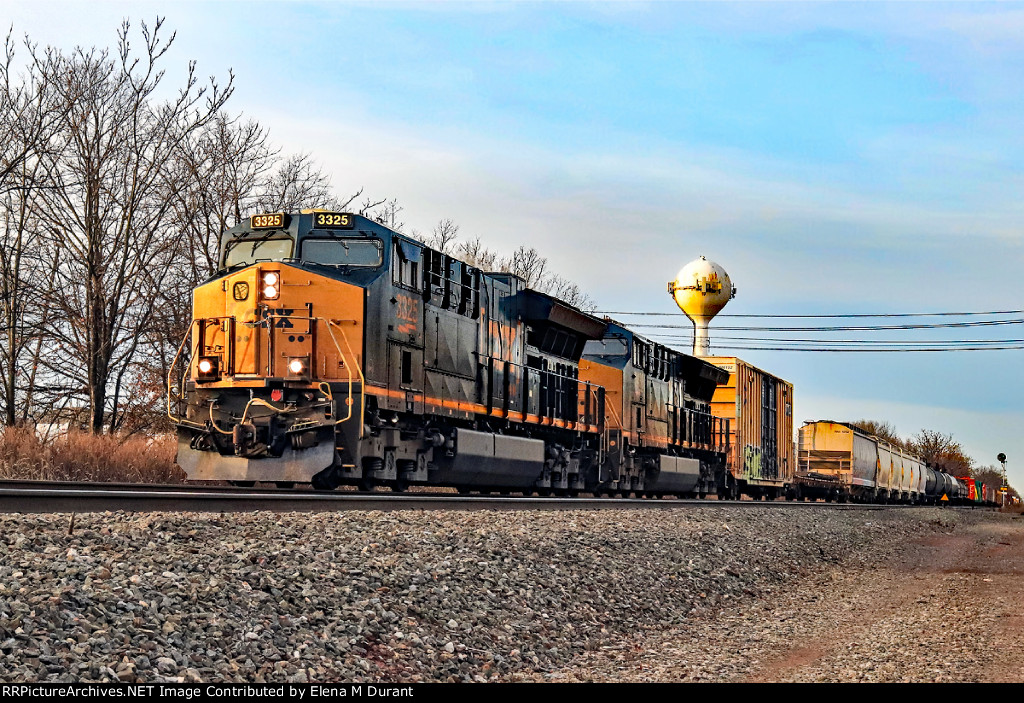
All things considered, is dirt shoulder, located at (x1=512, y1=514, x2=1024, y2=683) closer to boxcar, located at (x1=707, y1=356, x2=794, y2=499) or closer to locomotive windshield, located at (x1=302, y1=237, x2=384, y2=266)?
locomotive windshield, located at (x1=302, y1=237, x2=384, y2=266)

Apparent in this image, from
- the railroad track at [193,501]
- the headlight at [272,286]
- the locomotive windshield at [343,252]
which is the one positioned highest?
the locomotive windshield at [343,252]

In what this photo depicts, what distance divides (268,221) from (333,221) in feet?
3.48

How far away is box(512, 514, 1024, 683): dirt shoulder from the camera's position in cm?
855

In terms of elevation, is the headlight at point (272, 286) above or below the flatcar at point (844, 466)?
above

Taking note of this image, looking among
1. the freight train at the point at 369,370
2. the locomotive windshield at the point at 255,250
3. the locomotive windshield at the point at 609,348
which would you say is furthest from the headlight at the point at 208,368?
the locomotive windshield at the point at 609,348

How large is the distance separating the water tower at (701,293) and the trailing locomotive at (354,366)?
42.2 meters

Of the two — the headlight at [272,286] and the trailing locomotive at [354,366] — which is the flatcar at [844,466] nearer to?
the trailing locomotive at [354,366]

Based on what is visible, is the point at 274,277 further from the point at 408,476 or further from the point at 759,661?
the point at 759,661

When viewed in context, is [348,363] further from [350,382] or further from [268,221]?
[268,221]

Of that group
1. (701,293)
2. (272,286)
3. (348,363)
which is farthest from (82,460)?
(701,293)

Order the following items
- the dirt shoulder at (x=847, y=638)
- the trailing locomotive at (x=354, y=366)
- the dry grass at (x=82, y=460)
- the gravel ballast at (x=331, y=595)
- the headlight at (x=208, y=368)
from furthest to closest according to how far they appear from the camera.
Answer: the dry grass at (x=82, y=460)
the headlight at (x=208, y=368)
the trailing locomotive at (x=354, y=366)
the dirt shoulder at (x=847, y=638)
the gravel ballast at (x=331, y=595)

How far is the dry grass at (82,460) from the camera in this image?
1817cm

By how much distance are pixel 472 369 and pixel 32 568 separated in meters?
12.5

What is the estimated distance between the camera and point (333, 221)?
54.4 ft
